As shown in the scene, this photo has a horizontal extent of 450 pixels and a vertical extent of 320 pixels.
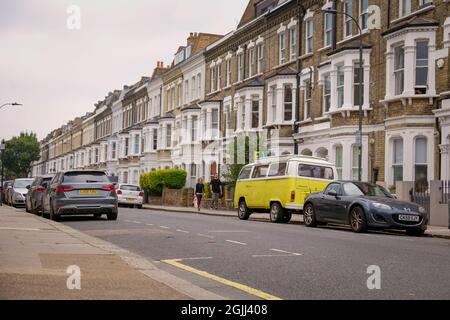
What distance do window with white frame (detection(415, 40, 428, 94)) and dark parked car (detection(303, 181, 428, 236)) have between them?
24.1 ft

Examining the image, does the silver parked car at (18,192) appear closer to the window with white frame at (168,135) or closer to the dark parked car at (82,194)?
the dark parked car at (82,194)

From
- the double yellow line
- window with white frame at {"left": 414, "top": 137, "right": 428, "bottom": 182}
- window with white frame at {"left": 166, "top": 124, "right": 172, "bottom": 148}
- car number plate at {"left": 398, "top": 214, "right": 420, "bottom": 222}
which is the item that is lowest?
the double yellow line

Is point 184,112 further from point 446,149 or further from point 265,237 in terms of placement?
point 265,237

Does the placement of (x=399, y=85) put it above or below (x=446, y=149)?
above

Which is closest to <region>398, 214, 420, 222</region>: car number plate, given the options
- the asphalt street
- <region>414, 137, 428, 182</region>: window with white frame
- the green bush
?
the asphalt street

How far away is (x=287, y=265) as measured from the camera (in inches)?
427

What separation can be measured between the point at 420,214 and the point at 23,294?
43.5 ft

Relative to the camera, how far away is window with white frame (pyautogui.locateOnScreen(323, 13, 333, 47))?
107ft

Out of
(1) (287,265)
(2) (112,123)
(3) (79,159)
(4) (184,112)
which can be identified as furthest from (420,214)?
(3) (79,159)

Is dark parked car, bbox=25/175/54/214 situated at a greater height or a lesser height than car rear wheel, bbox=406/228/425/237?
greater

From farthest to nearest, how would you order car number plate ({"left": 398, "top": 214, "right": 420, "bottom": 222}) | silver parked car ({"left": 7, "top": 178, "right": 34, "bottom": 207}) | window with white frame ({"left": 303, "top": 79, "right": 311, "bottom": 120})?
silver parked car ({"left": 7, "top": 178, "right": 34, "bottom": 207})
window with white frame ({"left": 303, "top": 79, "right": 311, "bottom": 120})
car number plate ({"left": 398, "top": 214, "right": 420, "bottom": 222})

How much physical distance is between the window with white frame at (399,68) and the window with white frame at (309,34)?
8.00 m

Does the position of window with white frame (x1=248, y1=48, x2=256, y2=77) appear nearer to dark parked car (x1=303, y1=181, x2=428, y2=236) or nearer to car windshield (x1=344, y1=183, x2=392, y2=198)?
dark parked car (x1=303, y1=181, x2=428, y2=236)
